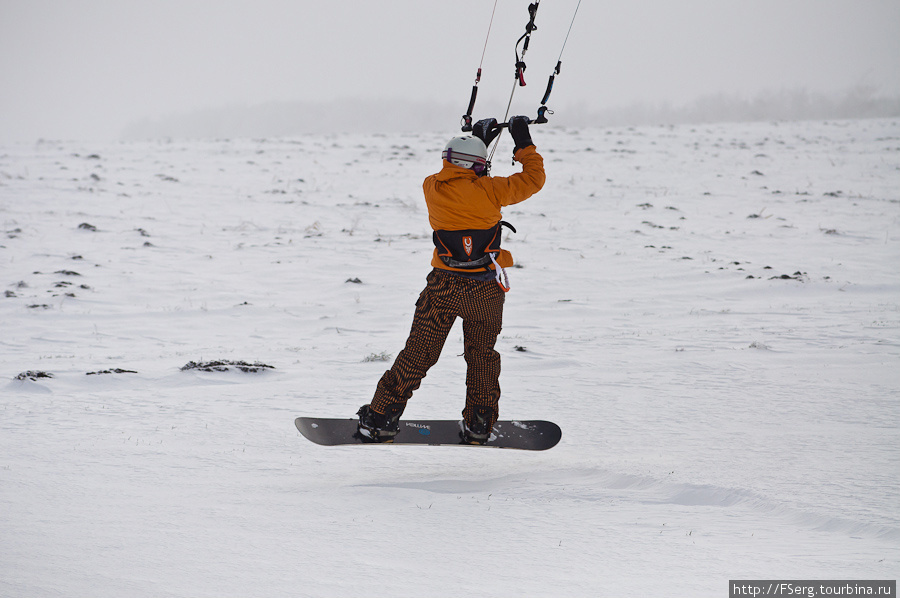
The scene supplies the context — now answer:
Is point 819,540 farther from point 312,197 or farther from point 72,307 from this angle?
point 312,197

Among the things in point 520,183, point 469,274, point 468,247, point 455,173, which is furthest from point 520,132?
point 469,274

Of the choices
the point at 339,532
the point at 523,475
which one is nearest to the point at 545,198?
the point at 523,475

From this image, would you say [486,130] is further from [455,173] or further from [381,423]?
[381,423]

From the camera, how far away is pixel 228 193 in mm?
17688

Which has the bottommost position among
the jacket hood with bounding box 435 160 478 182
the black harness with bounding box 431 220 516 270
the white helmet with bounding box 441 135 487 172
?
the black harness with bounding box 431 220 516 270

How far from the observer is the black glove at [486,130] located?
4.67 meters

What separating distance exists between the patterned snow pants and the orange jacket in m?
0.15

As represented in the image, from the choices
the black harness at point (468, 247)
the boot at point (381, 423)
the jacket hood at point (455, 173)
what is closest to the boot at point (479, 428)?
the boot at point (381, 423)

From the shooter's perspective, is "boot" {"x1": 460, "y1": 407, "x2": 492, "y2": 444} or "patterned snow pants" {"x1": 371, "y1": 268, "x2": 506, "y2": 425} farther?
"boot" {"x1": 460, "y1": 407, "x2": 492, "y2": 444}

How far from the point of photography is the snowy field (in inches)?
130

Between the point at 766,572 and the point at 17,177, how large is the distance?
18554 millimetres

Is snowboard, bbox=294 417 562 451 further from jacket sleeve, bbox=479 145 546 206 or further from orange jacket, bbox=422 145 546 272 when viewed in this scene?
jacket sleeve, bbox=479 145 546 206

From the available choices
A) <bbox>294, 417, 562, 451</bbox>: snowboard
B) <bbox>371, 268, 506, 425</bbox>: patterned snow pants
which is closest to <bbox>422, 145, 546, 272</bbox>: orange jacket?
<bbox>371, 268, 506, 425</bbox>: patterned snow pants

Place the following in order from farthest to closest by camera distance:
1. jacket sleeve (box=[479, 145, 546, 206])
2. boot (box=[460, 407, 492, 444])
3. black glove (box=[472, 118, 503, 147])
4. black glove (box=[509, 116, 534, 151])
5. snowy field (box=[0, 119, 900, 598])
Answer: boot (box=[460, 407, 492, 444]), black glove (box=[472, 118, 503, 147]), black glove (box=[509, 116, 534, 151]), jacket sleeve (box=[479, 145, 546, 206]), snowy field (box=[0, 119, 900, 598])
